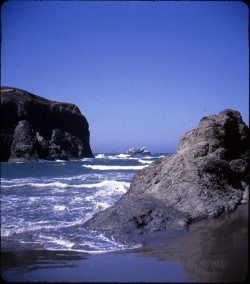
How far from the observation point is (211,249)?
5.17m

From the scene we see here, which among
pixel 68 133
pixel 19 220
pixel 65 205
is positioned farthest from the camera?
pixel 68 133

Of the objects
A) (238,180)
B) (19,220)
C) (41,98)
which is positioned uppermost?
(41,98)

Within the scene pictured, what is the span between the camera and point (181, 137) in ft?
36.8

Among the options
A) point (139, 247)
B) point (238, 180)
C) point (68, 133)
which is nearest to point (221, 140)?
point (238, 180)

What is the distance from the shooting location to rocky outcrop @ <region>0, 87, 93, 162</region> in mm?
49219

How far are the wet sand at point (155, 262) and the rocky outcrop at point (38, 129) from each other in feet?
146

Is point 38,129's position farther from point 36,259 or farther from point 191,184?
point 36,259

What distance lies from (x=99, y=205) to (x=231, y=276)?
269 inches

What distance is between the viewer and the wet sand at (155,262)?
4148mm

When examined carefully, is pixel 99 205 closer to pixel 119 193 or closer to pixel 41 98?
pixel 119 193

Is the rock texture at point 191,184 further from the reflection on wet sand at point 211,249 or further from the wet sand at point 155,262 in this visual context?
the wet sand at point 155,262

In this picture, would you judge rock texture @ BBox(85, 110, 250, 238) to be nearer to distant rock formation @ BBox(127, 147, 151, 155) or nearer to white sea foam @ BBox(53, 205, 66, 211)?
white sea foam @ BBox(53, 205, 66, 211)

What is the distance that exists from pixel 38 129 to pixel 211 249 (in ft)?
173

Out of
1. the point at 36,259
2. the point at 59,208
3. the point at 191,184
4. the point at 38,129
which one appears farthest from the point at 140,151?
the point at 36,259
